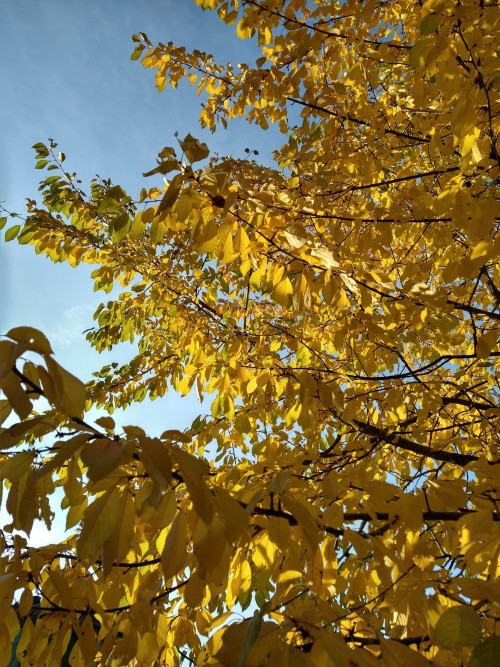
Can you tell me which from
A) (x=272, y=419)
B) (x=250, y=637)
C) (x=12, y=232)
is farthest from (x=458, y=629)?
(x=12, y=232)

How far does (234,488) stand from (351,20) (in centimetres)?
288

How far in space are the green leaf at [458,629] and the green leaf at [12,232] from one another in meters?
3.12

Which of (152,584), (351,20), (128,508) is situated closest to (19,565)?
(152,584)

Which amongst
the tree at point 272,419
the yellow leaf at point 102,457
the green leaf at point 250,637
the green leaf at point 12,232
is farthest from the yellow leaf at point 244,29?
the green leaf at point 250,637

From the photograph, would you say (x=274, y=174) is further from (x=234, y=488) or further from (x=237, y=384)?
(x=234, y=488)

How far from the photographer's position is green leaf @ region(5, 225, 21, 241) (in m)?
2.91

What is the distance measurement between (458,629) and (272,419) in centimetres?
208

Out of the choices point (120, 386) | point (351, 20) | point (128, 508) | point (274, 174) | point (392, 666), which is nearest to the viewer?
point (392, 666)

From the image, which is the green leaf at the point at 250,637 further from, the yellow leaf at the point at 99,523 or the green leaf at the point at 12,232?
the green leaf at the point at 12,232

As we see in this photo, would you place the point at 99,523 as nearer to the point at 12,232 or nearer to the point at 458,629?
the point at 458,629

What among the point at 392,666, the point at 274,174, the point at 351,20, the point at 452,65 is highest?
the point at 351,20

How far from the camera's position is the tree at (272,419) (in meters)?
0.78

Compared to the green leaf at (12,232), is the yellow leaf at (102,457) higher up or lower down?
lower down

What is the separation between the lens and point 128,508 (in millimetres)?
905
